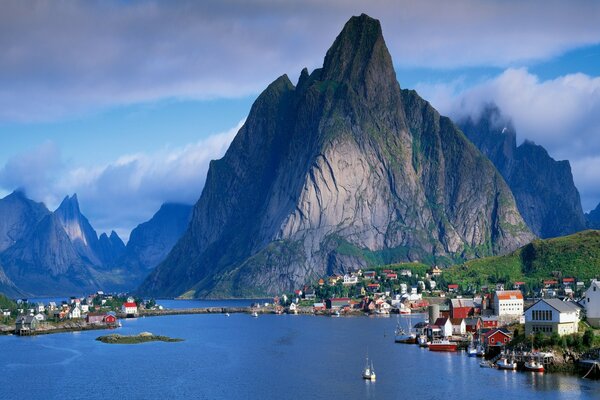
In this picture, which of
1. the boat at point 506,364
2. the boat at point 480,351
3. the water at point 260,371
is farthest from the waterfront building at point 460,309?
the boat at point 506,364

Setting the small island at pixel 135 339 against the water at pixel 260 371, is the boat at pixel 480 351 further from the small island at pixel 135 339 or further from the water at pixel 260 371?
the small island at pixel 135 339

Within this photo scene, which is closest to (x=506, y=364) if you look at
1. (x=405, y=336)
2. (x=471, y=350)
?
(x=471, y=350)

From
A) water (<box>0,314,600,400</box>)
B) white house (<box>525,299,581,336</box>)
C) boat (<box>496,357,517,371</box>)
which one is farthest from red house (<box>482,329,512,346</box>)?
boat (<box>496,357,517,371</box>)

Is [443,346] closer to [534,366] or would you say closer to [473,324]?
[473,324]

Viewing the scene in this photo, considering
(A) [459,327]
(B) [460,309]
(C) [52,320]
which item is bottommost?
(C) [52,320]

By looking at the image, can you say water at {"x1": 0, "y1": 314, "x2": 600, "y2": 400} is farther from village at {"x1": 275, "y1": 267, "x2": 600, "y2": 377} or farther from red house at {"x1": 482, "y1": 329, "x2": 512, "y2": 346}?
red house at {"x1": 482, "y1": 329, "x2": 512, "y2": 346}

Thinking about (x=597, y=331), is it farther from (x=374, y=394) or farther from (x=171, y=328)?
(x=171, y=328)
